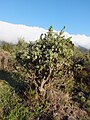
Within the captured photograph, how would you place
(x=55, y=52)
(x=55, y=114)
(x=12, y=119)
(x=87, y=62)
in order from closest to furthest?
(x=12, y=119)
(x=55, y=114)
(x=55, y=52)
(x=87, y=62)

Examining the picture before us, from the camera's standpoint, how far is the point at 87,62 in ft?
58.5

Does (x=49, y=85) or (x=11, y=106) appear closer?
(x=11, y=106)

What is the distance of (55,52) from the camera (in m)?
16.4

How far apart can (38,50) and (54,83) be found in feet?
6.04

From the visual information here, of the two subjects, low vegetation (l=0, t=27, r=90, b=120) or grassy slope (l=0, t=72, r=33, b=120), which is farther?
low vegetation (l=0, t=27, r=90, b=120)

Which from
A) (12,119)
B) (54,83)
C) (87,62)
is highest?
(87,62)

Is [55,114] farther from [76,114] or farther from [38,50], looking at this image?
[38,50]

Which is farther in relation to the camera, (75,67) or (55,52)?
(75,67)

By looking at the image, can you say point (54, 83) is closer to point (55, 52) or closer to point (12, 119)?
point (55, 52)

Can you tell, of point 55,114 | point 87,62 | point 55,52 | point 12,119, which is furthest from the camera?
point 87,62

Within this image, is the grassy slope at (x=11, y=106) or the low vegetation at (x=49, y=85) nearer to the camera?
the grassy slope at (x=11, y=106)

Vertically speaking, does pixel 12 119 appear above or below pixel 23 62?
below

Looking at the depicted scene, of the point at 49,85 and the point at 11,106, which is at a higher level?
the point at 49,85

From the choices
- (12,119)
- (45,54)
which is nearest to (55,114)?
(12,119)
